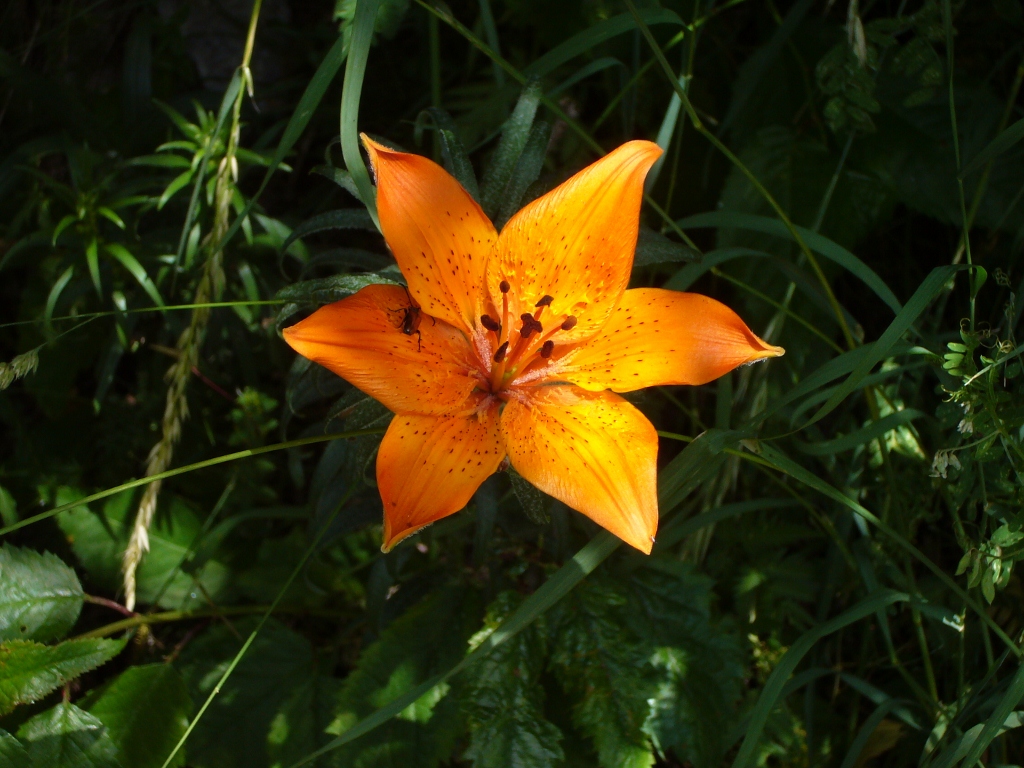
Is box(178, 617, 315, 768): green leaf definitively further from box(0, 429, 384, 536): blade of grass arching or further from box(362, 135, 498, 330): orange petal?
box(362, 135, 498, 330): orange petal

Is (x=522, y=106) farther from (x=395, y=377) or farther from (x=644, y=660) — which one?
(x=644, y=660)

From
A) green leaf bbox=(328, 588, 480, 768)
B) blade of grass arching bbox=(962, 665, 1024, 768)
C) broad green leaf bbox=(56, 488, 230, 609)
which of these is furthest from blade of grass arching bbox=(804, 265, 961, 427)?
broad green leaf bbox=(56, 488, 230, 609)

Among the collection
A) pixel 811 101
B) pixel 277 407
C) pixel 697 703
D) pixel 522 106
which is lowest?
pixel 697 703

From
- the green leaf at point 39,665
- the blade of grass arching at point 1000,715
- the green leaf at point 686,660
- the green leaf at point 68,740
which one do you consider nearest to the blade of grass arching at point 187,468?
the green leaf at point 39,665

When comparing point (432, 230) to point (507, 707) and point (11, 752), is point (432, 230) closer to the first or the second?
point (507, 707)

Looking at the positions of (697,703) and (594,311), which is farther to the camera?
(697,703)

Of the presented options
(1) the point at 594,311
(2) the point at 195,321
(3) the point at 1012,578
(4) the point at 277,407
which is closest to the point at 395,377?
(1) the point at 594,311

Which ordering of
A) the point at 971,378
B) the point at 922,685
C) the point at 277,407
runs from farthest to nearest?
the point at 277,407, the point at 922,685, the point at 971,378
